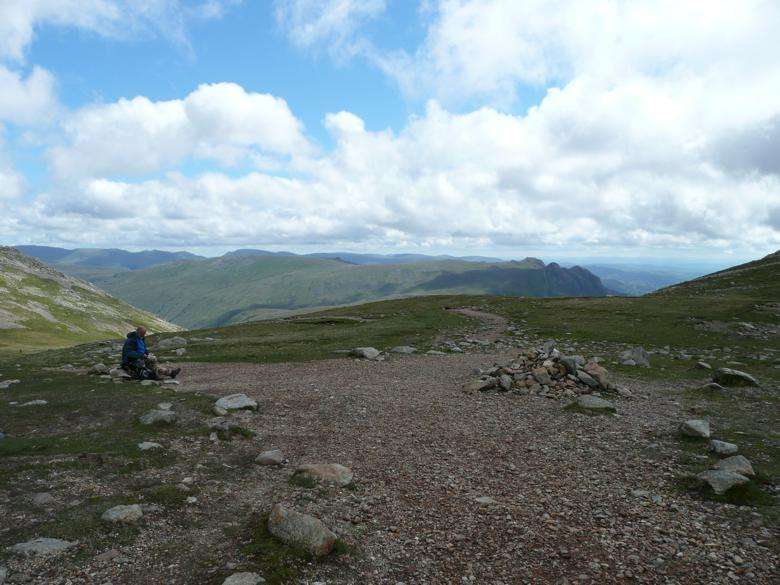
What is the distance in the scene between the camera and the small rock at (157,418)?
17.8 meters

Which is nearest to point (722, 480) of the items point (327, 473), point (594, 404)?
point (594, 404)

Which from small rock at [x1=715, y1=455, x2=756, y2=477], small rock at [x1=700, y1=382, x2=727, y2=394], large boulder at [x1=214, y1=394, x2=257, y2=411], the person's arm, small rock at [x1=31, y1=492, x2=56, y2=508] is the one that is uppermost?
the person's arm

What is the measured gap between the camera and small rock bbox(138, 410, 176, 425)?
17750mm

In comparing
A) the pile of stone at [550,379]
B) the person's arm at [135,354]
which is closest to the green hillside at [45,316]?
the person's arm at [135,354]

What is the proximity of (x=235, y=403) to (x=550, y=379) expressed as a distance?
17.4 meters

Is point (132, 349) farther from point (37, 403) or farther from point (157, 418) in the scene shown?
point (157, 418)

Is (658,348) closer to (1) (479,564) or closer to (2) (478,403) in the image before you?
(2) (478,403)

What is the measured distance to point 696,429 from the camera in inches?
657

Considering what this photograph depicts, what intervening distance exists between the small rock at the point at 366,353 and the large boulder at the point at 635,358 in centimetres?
1929

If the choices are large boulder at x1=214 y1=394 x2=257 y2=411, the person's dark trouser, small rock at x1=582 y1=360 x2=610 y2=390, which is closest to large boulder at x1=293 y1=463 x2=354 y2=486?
large boulder at x1=214 y1=394 x2=257 y2=411

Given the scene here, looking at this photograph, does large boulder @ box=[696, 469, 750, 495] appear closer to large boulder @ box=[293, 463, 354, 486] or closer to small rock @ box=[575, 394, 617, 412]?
small rock @ box=[575, 394, 617, 412]

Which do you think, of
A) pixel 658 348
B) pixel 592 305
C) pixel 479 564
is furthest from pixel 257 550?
pixel 592 305

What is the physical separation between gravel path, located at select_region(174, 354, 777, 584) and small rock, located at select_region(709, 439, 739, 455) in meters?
1.17

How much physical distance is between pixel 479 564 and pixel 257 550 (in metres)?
5.06
